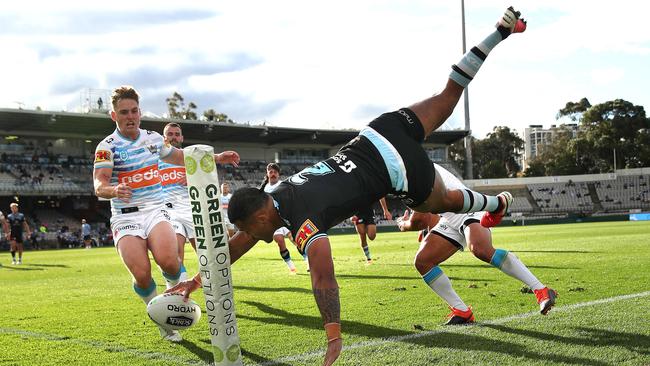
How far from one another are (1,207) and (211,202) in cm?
5327

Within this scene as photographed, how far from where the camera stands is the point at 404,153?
514cm

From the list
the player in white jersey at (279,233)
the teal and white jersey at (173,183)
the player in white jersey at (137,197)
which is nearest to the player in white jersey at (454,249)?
the player in white jersey at (137,197)

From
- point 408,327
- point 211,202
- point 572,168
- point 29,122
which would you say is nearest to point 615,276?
point 408,327

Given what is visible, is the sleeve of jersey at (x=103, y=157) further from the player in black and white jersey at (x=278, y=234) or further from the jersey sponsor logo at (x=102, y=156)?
the player in black and white jersey at (x=278, y=234)

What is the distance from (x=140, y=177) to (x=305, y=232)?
9.60 feet

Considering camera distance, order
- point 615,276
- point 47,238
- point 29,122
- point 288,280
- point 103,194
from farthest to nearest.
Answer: point 29,122
point 47,238
point 288,280
point 615,276
point 103,194

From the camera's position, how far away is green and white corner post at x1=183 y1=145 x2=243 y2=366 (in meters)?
4.11

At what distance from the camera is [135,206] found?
21.2 feet

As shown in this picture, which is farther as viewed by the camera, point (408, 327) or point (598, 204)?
point (598, 204)

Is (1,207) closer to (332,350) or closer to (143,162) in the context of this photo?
(143,162)

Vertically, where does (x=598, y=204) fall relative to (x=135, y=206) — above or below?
below

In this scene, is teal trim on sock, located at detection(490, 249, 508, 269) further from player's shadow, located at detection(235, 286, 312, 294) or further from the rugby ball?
player's shadow, located at detection(235, 286, 312, 294)

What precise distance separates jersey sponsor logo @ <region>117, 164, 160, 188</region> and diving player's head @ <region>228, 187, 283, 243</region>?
2.44m

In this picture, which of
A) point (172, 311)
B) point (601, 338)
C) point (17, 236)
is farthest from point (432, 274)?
point (17, 236)
